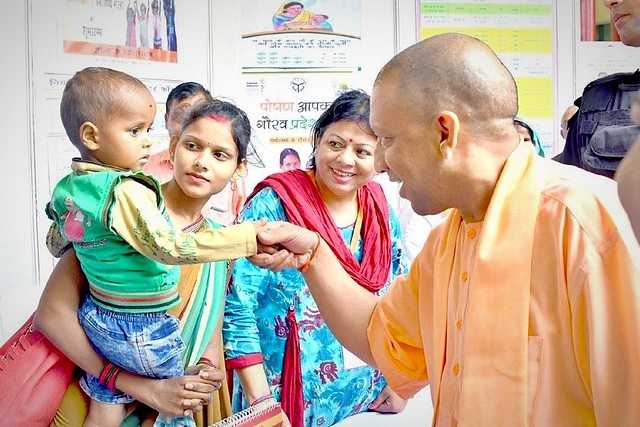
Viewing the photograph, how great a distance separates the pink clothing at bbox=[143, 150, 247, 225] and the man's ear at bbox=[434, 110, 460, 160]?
1.64 m

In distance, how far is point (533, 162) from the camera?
1.41 m

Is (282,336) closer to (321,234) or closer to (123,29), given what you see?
(321,234)

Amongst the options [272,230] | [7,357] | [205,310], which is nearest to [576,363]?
[272,230]

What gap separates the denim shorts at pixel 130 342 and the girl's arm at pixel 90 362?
0.07 feet

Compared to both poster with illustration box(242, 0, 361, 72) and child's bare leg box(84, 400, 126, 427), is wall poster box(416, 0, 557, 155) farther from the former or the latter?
child's bare leg box(84, 400, 126, 427)

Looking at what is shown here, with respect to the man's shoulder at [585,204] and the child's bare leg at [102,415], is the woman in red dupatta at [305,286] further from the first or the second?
the man's shoulder at [585,204]

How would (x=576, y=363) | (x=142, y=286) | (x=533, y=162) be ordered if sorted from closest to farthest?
(x=576, y=363) < (x=533, y=162) < (x=142, y=286)

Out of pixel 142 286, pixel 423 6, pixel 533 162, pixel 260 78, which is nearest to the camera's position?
pixel 533 162

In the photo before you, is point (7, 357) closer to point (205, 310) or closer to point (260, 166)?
point (205, 310)

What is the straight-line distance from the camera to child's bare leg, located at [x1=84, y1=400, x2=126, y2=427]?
67.1 inches

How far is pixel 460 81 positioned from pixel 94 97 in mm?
932

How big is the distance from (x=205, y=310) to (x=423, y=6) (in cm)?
208

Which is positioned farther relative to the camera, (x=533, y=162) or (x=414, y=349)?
(x=414, y=349)

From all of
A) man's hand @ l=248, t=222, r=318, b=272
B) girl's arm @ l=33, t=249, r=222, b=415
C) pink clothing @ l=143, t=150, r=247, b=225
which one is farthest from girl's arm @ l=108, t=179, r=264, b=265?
pink clothing @ l=143, t=150, r=247, b=225
